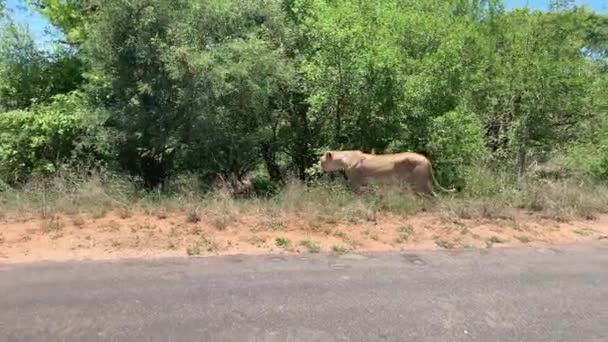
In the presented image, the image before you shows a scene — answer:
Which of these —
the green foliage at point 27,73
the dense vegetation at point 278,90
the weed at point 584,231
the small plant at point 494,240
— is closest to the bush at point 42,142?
the dense vegetation at point 278,90

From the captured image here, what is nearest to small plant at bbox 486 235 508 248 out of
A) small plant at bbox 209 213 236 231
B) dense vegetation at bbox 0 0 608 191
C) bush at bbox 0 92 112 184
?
dense vegetation at bbox 0 0 608 191

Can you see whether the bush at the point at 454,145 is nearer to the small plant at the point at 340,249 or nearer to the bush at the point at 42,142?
the small plant at the point at 340,249

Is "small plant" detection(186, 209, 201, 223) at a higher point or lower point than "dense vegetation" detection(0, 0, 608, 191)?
lower

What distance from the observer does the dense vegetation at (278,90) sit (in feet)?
37.4

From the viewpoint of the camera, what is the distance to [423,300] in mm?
6188

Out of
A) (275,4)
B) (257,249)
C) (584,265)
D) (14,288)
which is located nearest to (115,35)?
(275,4)

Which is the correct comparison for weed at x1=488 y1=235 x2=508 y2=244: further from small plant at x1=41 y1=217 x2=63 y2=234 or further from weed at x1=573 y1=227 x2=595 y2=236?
small plant at x1=41 y1=217 x2=63 y2=234

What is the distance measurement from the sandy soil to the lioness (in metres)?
1.25

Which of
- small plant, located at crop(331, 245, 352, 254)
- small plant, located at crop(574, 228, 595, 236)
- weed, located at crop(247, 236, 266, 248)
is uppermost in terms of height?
weed, located at crop(247, 236, 266, 248)

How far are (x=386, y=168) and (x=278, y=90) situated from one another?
9.25ft

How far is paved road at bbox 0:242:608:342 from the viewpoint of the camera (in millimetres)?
5242

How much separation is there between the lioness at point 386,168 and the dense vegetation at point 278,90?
3.69 feet

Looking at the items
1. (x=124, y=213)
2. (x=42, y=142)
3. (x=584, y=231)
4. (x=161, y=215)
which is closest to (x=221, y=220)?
(x=161, y=215)

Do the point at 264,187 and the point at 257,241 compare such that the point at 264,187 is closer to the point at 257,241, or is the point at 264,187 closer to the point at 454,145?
the point at 454,145
